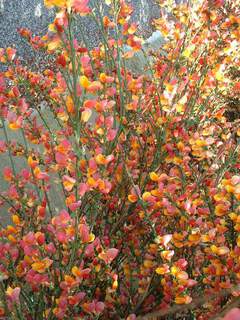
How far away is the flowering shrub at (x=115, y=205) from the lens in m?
1.30

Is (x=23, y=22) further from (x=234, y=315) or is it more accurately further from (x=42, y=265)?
(x=234, y=315)

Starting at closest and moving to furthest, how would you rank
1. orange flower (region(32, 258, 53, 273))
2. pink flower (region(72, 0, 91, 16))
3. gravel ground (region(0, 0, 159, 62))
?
pink flower (region(72, 0, 91, 16)) → orange flower (region(32, 258, 53, 273)) → gravel ground (region(0, 0, 159, 62))

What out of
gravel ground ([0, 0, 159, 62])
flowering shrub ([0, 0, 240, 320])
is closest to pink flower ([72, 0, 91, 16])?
flowering shrub ([0, 0, 240, 320])

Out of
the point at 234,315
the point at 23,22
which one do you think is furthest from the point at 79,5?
the point at 23,22

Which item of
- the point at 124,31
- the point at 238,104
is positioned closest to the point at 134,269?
the point at 124,31

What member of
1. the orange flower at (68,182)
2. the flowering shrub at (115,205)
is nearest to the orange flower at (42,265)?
the flowering shrub at (115,205)

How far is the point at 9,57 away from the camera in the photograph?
175 cm

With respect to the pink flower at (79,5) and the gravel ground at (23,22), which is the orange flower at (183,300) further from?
the gravel ground at (23,22)

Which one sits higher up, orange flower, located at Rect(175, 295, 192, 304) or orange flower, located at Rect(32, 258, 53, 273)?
orange flower, located at Rect(32, 258, 53, 273)

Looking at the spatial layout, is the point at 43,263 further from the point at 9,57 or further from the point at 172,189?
the point at 9,57

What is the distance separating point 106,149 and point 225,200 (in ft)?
1.46

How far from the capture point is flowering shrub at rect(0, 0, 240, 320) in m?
1.30

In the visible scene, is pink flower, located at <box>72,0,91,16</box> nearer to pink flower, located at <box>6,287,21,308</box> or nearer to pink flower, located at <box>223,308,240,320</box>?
pink flower, located at <box>6,287,21,308</box>

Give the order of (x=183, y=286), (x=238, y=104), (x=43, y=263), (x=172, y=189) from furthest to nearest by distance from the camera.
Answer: (x=238, y=104)
(x=172, y=189)
(x=183, y=286)
(x=43, y=263)
